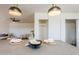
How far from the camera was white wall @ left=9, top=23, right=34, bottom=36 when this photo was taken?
9.97m

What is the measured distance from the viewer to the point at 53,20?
6.13 metres

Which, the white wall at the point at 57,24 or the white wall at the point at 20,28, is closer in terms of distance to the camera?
the white wall at the point at 57,24

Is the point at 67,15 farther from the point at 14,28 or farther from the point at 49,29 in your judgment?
the point at 14,28

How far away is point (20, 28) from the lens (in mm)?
10023

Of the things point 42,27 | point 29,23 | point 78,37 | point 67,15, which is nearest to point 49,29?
point 42,27

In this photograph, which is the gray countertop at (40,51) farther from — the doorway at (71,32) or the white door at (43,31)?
the doorway at (71,32)

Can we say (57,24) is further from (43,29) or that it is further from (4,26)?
(4,26)

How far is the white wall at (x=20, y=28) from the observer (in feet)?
32.7

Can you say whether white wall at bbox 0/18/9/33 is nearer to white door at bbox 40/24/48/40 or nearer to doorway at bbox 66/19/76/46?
white door at bbox 40/24/48/40

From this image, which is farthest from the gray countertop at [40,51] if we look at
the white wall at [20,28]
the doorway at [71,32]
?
the white wall at [20,28]

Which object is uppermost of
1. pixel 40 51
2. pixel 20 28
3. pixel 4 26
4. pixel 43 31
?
pixel 4 26

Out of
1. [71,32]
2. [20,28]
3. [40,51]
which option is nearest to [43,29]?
[71,32]
